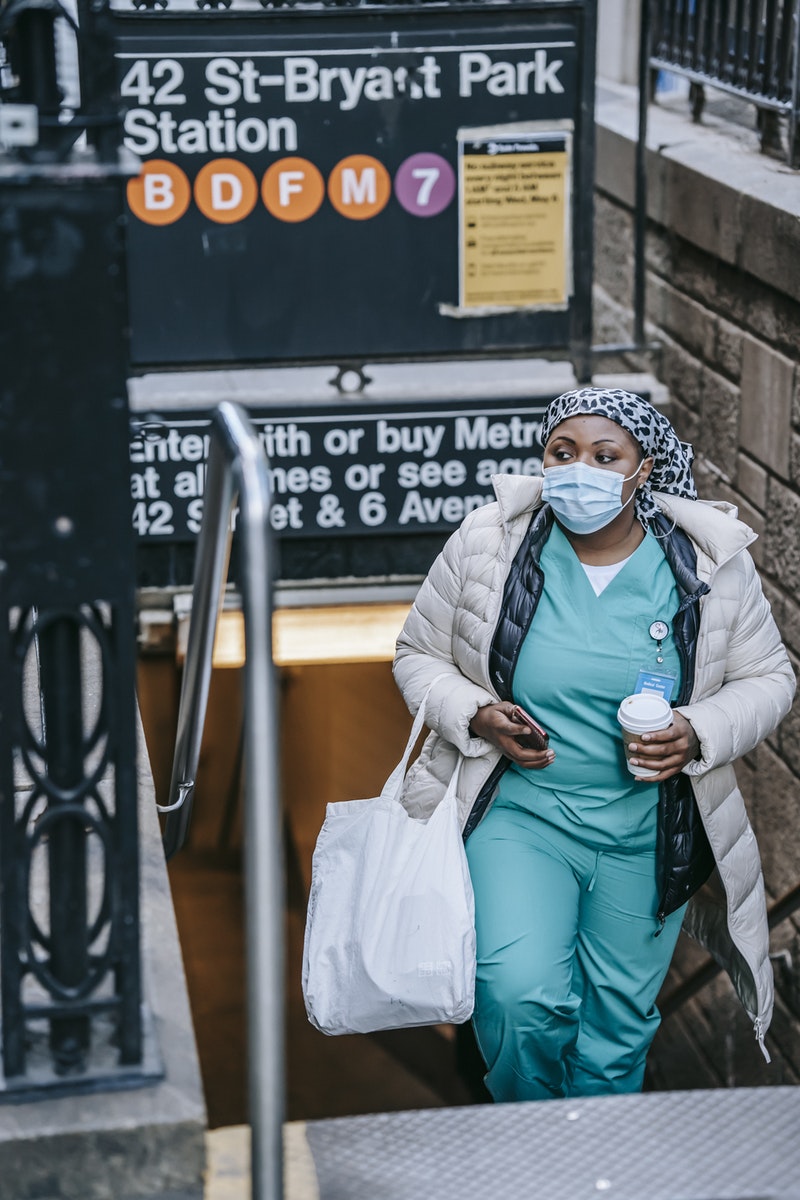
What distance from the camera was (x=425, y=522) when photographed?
213 inches

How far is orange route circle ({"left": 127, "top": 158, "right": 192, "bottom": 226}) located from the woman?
2.26 meters

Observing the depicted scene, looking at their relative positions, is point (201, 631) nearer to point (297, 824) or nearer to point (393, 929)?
point (393, 929)

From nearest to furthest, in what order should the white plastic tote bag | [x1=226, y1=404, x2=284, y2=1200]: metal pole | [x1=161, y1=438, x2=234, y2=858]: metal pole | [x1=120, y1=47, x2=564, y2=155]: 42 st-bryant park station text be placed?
[x1=226, y1=404, x2=284, y2=1200]: metal pole, [x1=161, y1=438, x2=234, y2=858]: metal pole, the white plastic tote bag, [x1=120, y1=47, x2=564, y2=155]: 42 st-bryant park station text

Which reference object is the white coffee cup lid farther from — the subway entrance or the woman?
the subway entrance

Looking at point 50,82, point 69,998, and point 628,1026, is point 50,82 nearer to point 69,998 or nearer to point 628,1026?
point 69,998

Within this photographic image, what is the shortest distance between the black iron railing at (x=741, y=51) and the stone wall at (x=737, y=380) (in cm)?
19

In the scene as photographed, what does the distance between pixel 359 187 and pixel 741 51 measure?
→ 193 centimetres

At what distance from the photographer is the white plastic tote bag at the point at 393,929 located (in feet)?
9.42

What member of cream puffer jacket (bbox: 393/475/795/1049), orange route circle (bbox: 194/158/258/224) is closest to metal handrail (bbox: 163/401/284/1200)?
cream puffer jacket (bbox: 393/475/795/1049)

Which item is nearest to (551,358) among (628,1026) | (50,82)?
(628,1026)

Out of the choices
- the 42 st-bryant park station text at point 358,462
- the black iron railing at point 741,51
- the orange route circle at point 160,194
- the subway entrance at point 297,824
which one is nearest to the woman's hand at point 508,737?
the 42 st-bryant park station text at point 358,462

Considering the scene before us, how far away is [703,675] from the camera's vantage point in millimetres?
3107

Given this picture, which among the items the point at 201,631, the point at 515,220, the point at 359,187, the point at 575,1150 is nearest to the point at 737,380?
the point at 515,220

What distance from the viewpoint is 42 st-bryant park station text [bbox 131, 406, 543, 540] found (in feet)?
17.5
